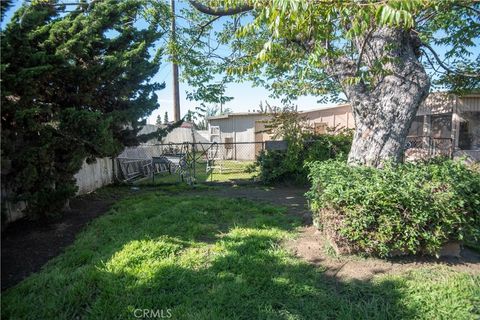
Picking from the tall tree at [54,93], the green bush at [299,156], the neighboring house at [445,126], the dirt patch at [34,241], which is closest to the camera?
the dirt patch at [34,241]

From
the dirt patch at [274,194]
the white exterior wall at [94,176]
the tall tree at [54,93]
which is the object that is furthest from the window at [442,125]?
the white exterior wall at [94,176]

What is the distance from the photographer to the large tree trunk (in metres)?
3.68

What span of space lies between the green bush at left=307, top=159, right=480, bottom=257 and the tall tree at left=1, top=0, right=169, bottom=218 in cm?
358

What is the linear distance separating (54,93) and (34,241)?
7.69 feet

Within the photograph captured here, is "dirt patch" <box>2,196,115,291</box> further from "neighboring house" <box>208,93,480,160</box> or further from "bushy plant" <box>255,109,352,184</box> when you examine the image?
"neighboring house" <box>208,93,480,160</box>

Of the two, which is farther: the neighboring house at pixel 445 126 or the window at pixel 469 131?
the window at pixel 469 131

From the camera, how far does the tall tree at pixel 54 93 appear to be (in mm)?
3633

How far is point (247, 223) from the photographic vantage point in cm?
446

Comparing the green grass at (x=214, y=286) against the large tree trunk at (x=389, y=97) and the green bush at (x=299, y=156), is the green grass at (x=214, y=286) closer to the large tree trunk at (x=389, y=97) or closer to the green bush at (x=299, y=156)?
the large tree trunk at (x=389, y=97)

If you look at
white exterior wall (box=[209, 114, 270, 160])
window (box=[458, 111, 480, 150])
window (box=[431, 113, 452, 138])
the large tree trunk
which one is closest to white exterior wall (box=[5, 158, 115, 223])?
the large tree trunk

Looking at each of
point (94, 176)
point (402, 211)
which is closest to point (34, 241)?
point (94, 176)

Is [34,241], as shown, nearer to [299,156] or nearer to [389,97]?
[389,97]

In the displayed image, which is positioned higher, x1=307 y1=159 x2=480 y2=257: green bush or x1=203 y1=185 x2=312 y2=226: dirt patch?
x1=307 y1=159 x2=480 y2=257: green bush

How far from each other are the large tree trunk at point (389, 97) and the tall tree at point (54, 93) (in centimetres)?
386
